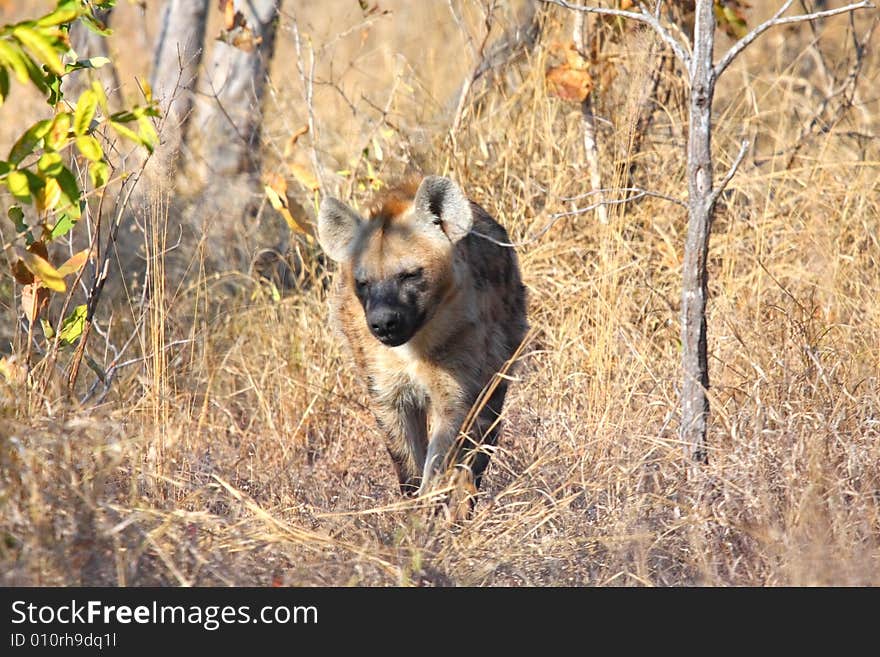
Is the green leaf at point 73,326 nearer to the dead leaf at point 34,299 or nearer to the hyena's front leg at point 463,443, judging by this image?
the dead leaf at point 34,299

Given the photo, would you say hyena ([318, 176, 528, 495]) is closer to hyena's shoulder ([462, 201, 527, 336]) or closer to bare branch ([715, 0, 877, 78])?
hyena's shoulder ([462, 201, 527, 336])

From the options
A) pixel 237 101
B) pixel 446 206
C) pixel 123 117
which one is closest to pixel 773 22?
pixel 446 206

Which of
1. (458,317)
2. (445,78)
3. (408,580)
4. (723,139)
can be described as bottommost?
(408,580)

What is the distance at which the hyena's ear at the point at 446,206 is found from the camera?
4.45m

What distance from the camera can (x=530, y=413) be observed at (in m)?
5.24

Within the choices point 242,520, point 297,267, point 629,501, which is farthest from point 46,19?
point 297,267

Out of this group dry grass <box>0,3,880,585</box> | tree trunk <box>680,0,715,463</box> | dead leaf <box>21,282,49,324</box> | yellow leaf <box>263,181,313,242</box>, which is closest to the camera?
dry grass <box>0,3,880,585</box>

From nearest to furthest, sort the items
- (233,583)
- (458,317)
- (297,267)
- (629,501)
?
(233,583), (629,501), (458,317), (297,267)

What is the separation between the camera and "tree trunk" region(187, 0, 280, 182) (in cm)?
698

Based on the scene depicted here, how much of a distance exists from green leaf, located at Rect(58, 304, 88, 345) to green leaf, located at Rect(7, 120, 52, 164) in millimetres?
1005

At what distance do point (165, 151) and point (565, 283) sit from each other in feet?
6.63

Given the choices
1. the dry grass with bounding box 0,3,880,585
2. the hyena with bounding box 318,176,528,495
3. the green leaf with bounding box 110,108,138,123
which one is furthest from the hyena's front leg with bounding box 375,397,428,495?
the green leaf with bounding box 110,108,138,123

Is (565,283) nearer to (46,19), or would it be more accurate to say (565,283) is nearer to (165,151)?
(165,151)

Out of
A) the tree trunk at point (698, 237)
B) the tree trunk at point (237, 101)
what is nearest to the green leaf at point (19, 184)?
the tree trunk at point (698, 237)
